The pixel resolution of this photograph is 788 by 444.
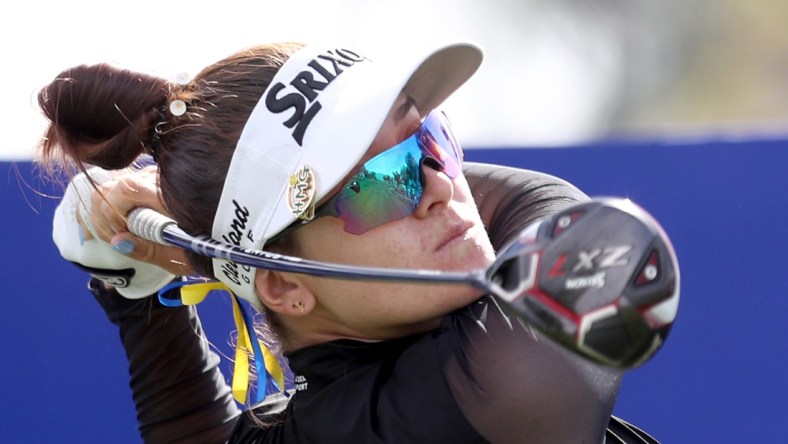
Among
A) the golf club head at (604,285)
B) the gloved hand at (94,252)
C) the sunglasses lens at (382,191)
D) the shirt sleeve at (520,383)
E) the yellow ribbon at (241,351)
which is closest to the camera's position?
the golf club head at (604,285)

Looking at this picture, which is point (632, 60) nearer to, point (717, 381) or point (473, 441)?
point (717, 381)

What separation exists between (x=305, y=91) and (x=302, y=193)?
0.39 feet

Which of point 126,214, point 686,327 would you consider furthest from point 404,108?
point 686,327

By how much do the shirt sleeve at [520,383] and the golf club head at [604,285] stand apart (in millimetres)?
242

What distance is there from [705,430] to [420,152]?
0.94 metres

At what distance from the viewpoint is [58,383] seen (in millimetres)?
2156

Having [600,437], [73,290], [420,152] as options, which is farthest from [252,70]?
[73,290]

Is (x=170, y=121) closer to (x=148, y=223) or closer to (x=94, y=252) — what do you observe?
(x=148, y=223)

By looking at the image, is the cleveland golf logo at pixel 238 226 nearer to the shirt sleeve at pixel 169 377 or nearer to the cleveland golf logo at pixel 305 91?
the cleveland golf logo at pixel 305 91

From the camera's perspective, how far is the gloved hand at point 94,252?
65.7 inches

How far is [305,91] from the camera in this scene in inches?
52.7

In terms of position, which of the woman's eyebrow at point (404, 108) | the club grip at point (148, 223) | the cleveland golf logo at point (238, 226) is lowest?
the club grip at point (148, 223)

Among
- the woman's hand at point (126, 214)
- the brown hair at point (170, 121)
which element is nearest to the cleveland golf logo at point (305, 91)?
the brown hair at point (170, 121)

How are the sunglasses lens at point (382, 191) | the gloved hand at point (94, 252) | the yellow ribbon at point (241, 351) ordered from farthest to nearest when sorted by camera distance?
the gloved hand at point (94, 252)
the yellow ribbon at point (241, 351)
the sunglasses lens at point (382, 191)
